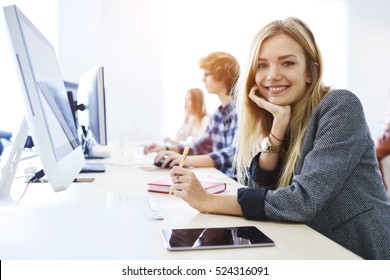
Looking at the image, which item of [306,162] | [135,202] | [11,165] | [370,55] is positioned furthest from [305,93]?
[370,55]

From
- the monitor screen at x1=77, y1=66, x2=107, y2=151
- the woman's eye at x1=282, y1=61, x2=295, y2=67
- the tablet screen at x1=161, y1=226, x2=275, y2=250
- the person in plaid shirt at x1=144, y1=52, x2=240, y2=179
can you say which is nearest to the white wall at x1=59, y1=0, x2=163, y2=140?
the person in plaid shirt at x1=144, y1=52, x2=240, y2=179

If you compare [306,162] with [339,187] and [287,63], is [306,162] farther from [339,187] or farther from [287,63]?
[287,63]

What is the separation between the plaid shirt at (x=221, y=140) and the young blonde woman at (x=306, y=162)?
22.3 inches

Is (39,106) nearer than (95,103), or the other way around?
(39,106)

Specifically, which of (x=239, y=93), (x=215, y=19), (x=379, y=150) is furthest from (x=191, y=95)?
(x=239, y=93)

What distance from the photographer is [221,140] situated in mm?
1825

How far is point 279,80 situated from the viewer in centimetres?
101

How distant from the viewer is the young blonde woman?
2.46 feet

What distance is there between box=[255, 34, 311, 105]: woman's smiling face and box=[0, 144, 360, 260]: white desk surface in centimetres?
40

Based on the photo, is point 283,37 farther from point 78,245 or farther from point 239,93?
point 78,245

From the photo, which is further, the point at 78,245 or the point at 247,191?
the point at 247,191

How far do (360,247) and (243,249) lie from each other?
0.37 metres

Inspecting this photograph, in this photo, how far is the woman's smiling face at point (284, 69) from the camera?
3.21 feet

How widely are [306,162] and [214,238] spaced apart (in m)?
0.29
